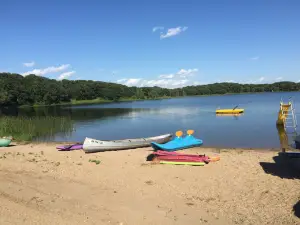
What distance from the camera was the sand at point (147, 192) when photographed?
749 cm

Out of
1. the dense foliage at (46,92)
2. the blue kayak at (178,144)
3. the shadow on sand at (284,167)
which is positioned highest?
the dense foliage at (46,92)

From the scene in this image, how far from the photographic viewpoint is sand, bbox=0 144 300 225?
7492 millimetres

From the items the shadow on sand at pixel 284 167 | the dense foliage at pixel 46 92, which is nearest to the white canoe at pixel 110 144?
the shadow on sand at pixel 284 167

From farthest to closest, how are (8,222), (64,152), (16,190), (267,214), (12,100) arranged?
(12,100) → (64,152) → (16,190) → (267,214) → (8,222)

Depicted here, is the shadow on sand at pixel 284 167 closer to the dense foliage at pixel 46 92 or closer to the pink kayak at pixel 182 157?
the pink kayak at pixel 182 157

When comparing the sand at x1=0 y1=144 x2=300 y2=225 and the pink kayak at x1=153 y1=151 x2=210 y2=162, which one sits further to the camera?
the pink kayak at x1=153 y1=151 x2=210 y2=162

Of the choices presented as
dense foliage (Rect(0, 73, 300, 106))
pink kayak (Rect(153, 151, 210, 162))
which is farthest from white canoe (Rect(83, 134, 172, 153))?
dense foliage (Rect(0, 73, 300, 106))

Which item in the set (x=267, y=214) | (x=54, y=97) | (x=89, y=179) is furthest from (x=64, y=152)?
(x=54, y=97)

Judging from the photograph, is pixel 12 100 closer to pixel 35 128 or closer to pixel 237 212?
pixel 35 128

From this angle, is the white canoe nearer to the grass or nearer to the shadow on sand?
the shadow on sand

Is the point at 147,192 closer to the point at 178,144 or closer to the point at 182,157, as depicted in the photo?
the point at 182,157

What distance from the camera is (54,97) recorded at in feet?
411

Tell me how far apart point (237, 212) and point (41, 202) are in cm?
567

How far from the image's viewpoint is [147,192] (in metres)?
9.84
